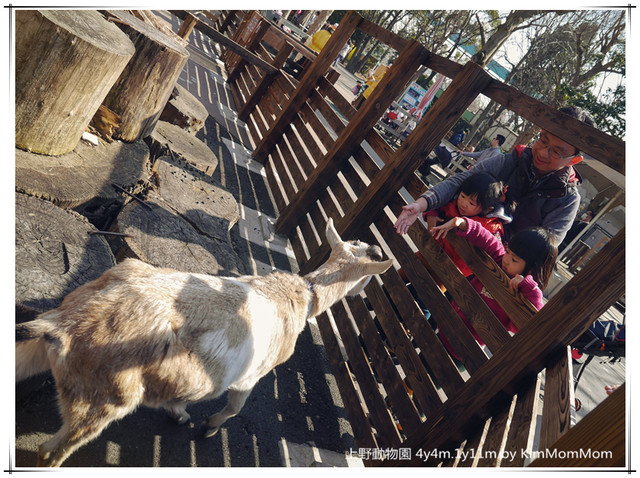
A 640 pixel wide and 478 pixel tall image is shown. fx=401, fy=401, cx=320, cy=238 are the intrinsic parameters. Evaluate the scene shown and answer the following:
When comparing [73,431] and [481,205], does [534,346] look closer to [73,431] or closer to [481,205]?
[481,205]

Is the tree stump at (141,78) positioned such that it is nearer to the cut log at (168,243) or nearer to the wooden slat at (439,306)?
the cut log at (168,243)

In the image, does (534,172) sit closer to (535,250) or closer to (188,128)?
(535,250)

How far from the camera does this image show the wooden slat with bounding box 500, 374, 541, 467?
2.32 m

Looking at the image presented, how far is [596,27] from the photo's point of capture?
59.5 feet

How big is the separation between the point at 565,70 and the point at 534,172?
77.3 feet

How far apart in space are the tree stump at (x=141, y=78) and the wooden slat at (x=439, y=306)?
3124 mm

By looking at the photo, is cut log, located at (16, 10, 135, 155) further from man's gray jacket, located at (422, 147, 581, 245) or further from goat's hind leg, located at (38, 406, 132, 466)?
man's gray jacket, located at (422, 147, 581, 245)

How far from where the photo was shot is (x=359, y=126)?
531 centimetres

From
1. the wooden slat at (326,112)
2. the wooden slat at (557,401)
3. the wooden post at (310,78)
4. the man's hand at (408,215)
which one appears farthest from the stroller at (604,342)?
the wooden post at (310,78)

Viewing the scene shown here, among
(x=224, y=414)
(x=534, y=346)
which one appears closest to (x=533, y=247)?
(x=534, y=346)

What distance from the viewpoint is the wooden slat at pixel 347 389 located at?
3.78 meters

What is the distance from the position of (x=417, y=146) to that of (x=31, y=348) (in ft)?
12.0
